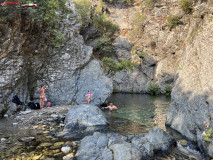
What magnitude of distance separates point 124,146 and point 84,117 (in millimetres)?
4382

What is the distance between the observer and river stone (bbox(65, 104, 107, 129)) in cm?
960

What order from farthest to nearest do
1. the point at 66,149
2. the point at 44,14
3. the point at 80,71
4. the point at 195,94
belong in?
the point at 80,71 < the point at 44,14 < the point at 195,94 < the point at 66,149

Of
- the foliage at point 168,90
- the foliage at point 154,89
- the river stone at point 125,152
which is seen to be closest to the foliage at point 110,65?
the foliage at point 154,89

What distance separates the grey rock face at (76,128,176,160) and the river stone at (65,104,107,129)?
268 centimetres

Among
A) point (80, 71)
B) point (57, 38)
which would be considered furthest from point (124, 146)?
point (57, 38)

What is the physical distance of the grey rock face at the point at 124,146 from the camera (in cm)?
580

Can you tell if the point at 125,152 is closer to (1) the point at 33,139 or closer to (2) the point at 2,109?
(1) the point at 33,139

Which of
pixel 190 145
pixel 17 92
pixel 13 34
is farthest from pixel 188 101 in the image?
pixel 13 34

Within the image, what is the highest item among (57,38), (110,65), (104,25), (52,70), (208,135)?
(104,25)

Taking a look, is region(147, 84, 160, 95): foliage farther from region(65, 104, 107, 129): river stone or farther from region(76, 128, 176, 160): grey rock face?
region(76, 128, 176, 160): grey rock face

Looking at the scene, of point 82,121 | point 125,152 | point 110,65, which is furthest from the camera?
point 110,65

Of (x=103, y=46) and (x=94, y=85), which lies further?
(x=103, y=46)

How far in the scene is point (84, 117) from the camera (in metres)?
9.98

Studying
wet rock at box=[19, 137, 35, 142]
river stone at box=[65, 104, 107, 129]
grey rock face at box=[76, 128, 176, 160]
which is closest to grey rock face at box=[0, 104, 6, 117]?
river stone at box=[65, 104, 107, 129]
